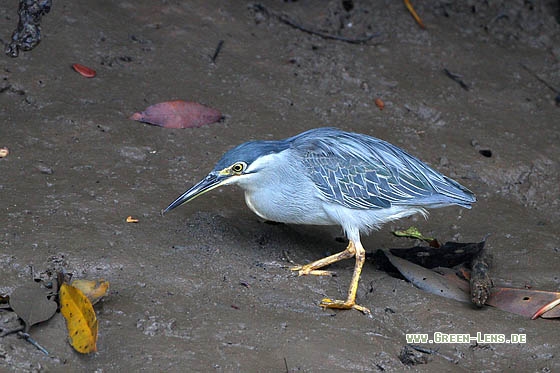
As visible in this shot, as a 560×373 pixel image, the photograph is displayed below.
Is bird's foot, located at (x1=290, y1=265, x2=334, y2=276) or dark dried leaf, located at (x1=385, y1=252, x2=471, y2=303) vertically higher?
dark dried leaf, located at (x1=385, y1=252, x2=471, y2=303)

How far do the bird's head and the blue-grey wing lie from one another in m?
0.27

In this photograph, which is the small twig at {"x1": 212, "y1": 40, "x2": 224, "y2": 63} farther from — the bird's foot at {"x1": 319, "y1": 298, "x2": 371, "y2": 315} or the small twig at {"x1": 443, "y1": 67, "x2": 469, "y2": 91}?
the bird's foot at {"x1": 319, "y1": 298, "x2": 371, "y2": 315}

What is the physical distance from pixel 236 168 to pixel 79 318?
1466 mm

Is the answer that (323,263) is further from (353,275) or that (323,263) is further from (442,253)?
(442,253)

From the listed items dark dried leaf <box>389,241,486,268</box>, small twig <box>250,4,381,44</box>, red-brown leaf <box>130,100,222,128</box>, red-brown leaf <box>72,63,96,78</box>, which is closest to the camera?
dark dried leaf <box>389,241,486,268</box>

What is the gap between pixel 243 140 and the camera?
602cm

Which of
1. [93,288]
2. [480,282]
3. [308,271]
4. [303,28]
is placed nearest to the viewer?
[93,288]

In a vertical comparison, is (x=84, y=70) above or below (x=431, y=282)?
below

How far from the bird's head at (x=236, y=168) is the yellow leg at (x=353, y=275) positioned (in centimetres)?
66

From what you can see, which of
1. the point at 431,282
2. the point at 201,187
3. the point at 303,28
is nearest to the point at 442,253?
the point at 431,282

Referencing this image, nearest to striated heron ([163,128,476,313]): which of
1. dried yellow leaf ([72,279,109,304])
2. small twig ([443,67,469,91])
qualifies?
dried yellow leaf ([72,279,109,304])

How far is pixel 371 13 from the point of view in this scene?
7.96 m

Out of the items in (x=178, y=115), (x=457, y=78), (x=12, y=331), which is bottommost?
(x=178, y=115)

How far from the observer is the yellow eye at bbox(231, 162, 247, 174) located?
473 centimetres
